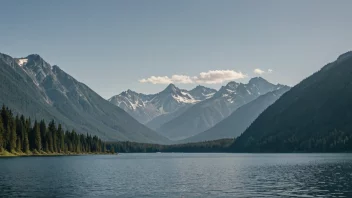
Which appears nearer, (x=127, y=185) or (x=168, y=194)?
(x=168, y=194)

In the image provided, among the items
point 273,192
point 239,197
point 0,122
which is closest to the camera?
point 239,197

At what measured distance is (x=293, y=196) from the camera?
68688 millimetres

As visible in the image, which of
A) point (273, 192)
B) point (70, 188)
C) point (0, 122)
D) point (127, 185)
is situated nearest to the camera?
point (273, 192)

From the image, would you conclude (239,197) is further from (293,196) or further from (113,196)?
(113,196)

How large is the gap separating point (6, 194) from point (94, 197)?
14109mm

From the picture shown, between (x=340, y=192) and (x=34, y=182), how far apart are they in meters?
59.0

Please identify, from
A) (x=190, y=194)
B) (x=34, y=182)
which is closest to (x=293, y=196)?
(x=190, y=194)

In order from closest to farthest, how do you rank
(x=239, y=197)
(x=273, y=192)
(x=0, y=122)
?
(x=239, y=197), (x=273, y=192), (x=0, y=122)

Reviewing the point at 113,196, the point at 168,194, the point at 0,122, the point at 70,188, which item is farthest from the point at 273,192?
the point at 0,122

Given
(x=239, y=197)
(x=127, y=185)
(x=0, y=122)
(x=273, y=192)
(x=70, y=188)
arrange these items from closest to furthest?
(x=239, y=197)
(x=273, y=192)
(x=70, y=188)
(x=127, y=185)
(x=0, y=122)

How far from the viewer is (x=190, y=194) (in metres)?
72.6

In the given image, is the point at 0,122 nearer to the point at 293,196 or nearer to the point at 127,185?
the point at 127,185

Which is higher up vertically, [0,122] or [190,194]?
[0,122]

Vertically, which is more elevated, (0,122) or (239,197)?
(0,122)
